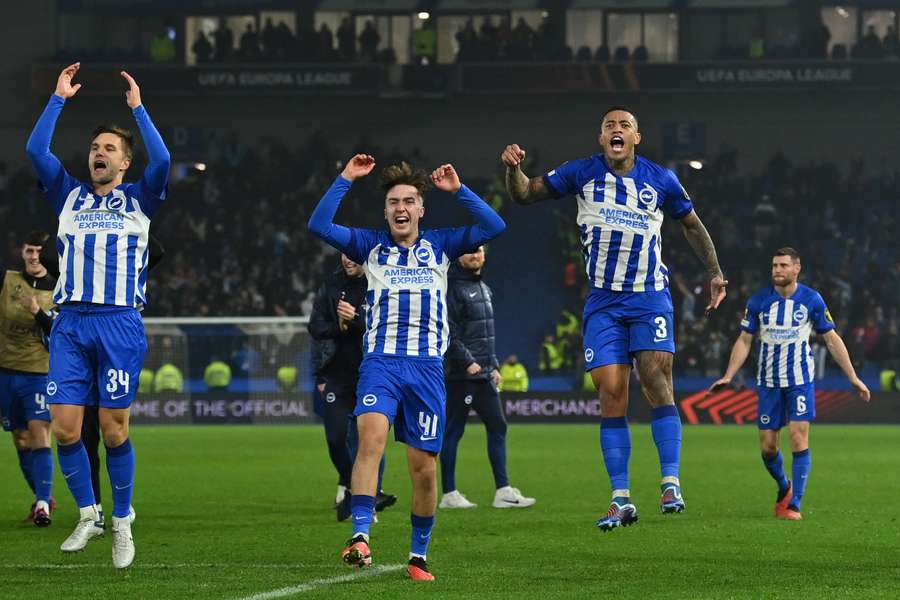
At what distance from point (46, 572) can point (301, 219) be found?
31.9m

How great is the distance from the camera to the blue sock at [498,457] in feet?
45.9

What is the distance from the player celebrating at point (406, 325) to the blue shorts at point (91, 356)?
1.30 meters

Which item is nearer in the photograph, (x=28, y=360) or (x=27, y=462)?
(x=28, y=360)

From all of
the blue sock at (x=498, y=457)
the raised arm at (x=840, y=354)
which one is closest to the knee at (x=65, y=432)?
the blue sock at (x=498, y=457)

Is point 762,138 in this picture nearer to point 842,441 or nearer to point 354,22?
point 354,22

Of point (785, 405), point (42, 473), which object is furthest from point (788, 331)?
point (42, 473)

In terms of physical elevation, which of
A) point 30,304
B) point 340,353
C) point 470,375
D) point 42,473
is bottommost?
point 42,473

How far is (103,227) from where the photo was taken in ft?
29.0

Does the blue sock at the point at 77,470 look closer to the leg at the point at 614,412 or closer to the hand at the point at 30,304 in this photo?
the hand at the point at 30,304

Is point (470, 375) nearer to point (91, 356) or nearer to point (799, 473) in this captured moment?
point (799, 473)

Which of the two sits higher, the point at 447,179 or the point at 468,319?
the point at 447,179

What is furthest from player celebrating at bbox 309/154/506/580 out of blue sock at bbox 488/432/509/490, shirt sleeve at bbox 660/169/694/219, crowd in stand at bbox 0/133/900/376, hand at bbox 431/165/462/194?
crowd in stand at bbox 0/133/900/376

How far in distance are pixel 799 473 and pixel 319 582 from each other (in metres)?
6.11

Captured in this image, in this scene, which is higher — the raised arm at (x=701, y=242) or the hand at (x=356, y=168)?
the hand at (x=356, y=168)
